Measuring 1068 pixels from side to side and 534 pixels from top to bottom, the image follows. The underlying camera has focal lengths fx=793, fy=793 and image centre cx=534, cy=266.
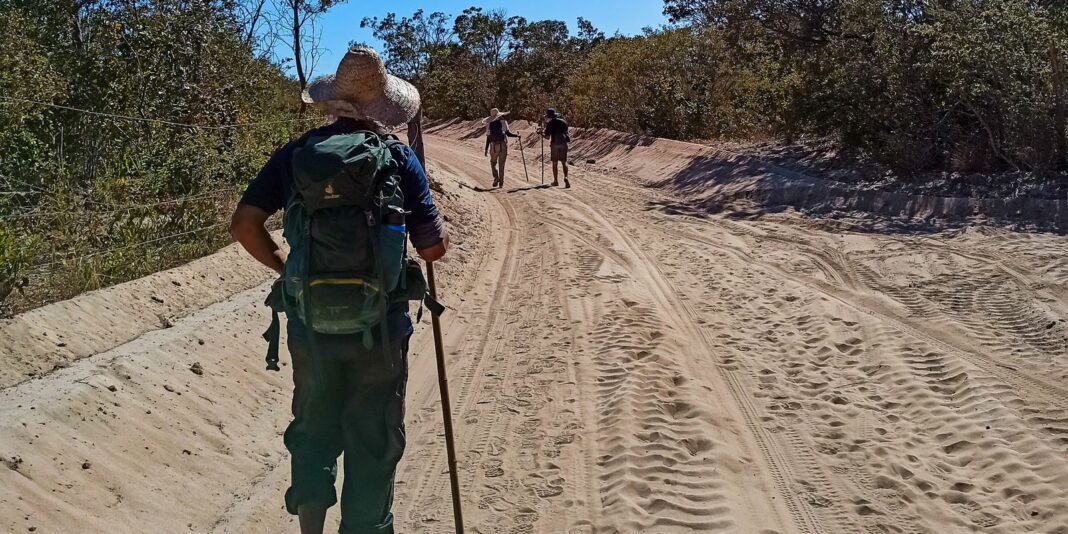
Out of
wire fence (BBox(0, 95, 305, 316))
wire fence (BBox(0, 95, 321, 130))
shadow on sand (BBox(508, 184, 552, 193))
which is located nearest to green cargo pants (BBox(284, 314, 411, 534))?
wire fence (BBox(0, 95, 305, 316))

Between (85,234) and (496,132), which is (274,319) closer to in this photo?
(85,234)

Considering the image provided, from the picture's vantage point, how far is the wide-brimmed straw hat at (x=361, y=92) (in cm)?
310

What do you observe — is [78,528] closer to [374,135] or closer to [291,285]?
[291,285]

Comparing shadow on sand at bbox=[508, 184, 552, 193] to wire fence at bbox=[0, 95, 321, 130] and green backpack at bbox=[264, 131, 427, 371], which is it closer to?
wire fence at bbox=[0, 95, 321, 130]

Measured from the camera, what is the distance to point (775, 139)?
19.5m

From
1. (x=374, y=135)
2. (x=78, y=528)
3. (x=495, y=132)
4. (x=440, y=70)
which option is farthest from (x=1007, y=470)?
(x=440, y=70)

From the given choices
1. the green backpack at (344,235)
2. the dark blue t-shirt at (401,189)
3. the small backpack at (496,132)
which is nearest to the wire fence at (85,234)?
the dark blue t-shirt at (401,189)

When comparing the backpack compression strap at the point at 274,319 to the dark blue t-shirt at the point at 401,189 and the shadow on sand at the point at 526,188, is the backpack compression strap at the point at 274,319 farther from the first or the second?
the shadow on sand at the point at 526,188

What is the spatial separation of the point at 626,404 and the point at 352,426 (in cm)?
279

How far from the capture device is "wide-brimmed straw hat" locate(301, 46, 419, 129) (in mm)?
3096

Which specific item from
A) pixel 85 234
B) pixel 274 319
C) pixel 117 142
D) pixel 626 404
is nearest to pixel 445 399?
pixel 274 319

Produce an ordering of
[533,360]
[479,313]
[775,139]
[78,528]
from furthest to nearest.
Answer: [775,139] < [479,313] < [533,360] < [78,528]

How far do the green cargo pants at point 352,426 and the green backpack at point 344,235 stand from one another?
120 millimetres

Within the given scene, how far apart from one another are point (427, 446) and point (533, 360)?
172 centimetres
